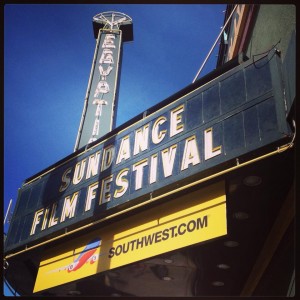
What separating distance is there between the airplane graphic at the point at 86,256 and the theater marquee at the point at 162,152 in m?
0.58

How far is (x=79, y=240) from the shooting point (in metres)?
10.4

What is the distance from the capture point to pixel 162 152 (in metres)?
8.85

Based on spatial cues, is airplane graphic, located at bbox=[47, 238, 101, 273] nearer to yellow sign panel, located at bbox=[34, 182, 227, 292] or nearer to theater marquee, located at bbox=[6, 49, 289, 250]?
yellow sign panel, located at bbox=[34, 182, 227, 292]

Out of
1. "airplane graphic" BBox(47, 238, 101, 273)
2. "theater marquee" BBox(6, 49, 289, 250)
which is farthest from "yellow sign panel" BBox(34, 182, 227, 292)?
"theater marquee" BBox(6, 49, 289, 250)

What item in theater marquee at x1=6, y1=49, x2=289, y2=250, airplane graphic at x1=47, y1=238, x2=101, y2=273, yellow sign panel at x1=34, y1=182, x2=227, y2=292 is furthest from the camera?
airplane graphic at x1=47, y1=238, x2=101, y2=273

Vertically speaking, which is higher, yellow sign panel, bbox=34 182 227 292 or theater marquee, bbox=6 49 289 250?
theater marquee, bbox=6 49 289 250

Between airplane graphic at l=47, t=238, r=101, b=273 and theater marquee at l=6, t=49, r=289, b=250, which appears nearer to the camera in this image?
theater marquee at l=6, t=49, r=289, b=250

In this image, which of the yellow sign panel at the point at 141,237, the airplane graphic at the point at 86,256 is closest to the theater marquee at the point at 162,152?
the yellow sign panel at the point at 141,237

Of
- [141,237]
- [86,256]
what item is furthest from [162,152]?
[86,256]

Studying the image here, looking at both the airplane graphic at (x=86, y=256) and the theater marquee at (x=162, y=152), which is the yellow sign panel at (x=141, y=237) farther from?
A: the theater marquee at (x=162, y=152)

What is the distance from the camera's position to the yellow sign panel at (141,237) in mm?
7340

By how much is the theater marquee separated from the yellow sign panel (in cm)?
43

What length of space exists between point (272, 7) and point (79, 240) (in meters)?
7.80

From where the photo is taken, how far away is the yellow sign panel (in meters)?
7.34
